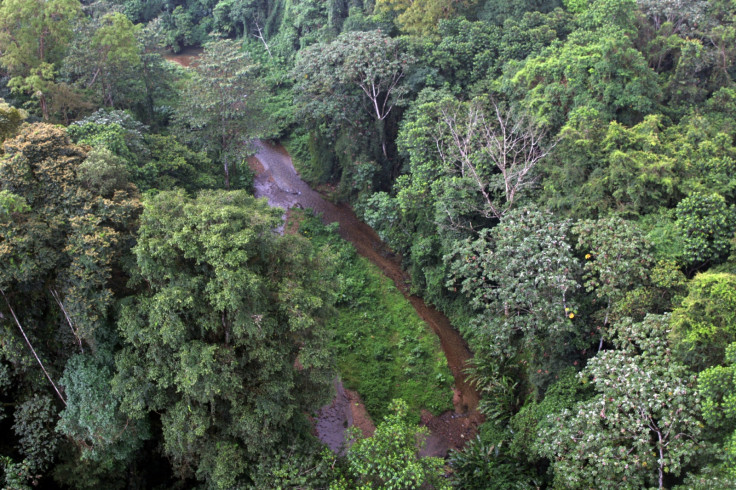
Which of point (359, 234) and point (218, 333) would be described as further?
point (359, 234)

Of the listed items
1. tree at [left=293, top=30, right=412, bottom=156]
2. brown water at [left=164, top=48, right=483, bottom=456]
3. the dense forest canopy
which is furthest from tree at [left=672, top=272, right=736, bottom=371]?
tree at [left=293, top=30, right=412, bottom=156]

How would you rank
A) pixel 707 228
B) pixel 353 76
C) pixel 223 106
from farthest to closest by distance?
1. pixel 353 76
2. pixel 223 106
3. pixel 707 228

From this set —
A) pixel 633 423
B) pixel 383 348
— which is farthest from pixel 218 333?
pixel 633 423

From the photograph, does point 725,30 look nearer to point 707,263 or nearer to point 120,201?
point 707,263

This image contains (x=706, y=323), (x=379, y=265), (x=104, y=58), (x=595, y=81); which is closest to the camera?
(x=706, y=323)

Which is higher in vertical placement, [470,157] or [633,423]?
Result: [470,157]

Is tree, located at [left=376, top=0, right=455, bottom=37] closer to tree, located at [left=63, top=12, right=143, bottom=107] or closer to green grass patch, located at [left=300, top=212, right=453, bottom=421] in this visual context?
green grass patch, located at [left=300, top=212, right=453, bottom=421]

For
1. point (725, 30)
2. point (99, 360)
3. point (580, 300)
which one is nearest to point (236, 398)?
point (99, 360)

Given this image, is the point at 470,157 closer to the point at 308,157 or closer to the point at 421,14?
the point at 421,14
